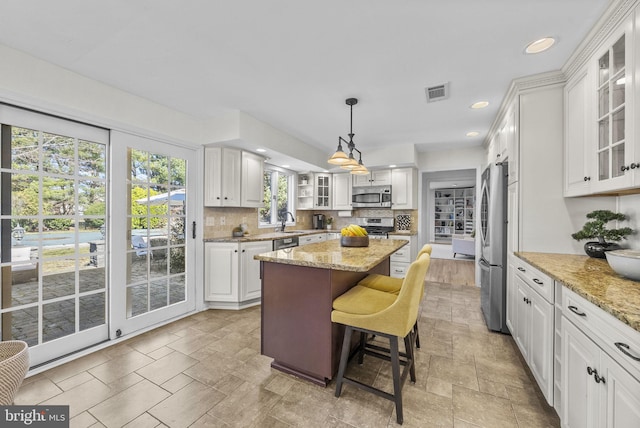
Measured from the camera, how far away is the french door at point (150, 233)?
8.54 feet

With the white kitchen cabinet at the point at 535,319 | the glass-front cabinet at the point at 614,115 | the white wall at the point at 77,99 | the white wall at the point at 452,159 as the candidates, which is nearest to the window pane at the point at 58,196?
the white wall at the point at 77,99

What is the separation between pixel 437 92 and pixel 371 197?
2.77m

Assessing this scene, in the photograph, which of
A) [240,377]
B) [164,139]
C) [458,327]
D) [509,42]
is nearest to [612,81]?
[509,42]

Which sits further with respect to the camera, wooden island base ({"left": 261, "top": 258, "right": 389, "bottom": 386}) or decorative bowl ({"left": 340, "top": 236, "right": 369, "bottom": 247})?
decorative bowl ({"left": 340, "top": 236, "right": 369, "bottom": 247})

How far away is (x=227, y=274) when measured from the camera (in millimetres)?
3371

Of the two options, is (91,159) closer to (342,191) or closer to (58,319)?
(58,319)

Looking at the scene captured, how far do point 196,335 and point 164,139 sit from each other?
214 centimetres

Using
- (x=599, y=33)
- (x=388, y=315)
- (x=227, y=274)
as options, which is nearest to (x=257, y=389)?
(x=388, y=315)

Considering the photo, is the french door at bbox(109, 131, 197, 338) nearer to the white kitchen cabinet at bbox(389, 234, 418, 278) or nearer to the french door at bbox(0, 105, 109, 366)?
the french door at bbox(0, 105, 109, 366)

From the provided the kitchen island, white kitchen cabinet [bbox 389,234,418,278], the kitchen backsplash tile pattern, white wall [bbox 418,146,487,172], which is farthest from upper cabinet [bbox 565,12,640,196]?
the kitchen backsplash tile pattern

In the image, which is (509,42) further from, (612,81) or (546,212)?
(546,212)

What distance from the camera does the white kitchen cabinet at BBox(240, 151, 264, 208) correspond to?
3686mm

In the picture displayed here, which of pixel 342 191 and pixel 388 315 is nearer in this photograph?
pixel 388 315

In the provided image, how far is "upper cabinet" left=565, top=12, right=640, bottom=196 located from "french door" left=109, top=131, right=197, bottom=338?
3.74m
